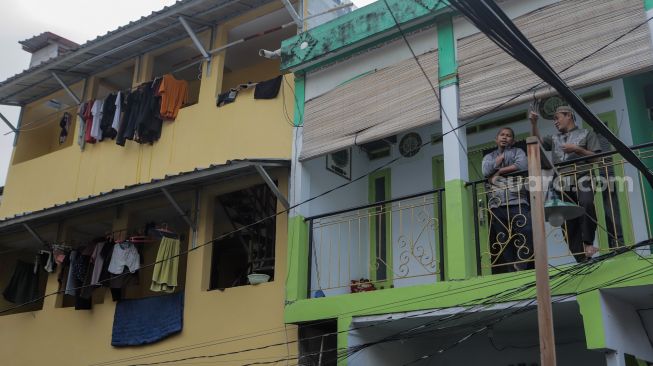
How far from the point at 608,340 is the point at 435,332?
7.77 feet

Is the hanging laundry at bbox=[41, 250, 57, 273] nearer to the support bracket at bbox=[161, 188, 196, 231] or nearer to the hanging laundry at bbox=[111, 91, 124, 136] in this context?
the hanging laundry at bbox=[111, 91, 124, 136]

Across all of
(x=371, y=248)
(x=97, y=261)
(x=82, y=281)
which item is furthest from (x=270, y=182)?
(x=82, y=281)

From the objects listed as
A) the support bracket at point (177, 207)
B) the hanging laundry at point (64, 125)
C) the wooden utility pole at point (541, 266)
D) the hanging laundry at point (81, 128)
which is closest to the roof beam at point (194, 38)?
the support bracket at point (177, 207)

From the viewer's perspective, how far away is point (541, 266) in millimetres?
5262

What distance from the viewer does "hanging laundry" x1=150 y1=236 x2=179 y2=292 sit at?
10.7m

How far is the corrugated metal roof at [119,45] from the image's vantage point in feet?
38.7

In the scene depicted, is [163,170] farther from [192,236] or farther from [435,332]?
[435,332]

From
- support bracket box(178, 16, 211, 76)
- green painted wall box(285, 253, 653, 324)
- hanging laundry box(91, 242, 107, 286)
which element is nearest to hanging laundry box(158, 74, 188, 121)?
support bracket box(178, 16, 211, 76)

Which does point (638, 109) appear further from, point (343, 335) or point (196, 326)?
point (196, 326)

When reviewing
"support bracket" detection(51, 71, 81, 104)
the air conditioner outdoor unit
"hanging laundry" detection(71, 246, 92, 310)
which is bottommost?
"hanging laundry" detection(71, 246, 92, 310)

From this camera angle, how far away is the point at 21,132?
1509 cm

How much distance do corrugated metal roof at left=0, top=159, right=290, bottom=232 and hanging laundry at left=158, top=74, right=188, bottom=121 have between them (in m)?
1.41

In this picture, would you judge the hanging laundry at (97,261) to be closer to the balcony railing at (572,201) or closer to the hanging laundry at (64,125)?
the hanging laundry at (64,125)

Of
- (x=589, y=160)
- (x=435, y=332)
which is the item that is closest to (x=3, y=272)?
(x=435, y=332)
